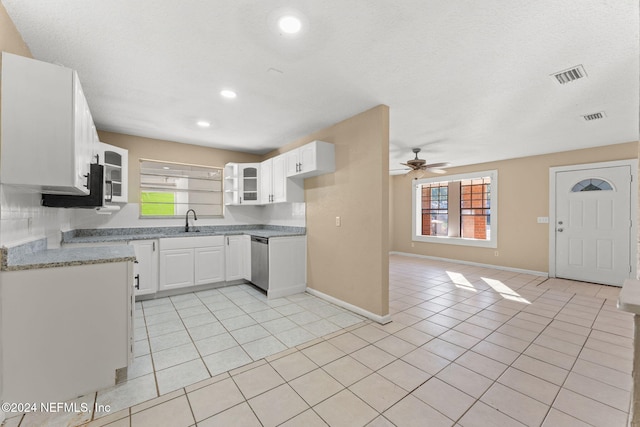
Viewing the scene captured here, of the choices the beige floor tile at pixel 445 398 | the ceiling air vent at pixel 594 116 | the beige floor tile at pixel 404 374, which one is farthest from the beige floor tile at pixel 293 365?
the ceiling air vent at pixel 594 116

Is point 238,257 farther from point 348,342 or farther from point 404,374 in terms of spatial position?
point 404,374

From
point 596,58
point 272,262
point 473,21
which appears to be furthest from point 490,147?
point 272,262

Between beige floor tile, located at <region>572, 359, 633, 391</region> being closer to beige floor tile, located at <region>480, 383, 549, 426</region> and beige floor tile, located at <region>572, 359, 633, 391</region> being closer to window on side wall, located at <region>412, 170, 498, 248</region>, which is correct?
beige floor tile, located at <region>480, 383, 549, 426</region>

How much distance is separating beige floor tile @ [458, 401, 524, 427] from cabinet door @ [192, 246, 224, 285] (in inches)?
145

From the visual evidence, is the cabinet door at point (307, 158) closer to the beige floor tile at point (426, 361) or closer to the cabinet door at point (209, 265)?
the cabinet door at point (209, 265)

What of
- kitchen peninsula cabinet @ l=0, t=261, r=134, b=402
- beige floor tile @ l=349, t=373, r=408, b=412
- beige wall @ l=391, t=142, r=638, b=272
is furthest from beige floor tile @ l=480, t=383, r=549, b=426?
beige wall @ l=391, t=142, r=638, b=272

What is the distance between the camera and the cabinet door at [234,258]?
4.43 metres

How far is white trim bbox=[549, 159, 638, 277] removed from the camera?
14.1 feet

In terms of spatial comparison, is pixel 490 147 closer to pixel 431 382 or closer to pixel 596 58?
pixel 596 58

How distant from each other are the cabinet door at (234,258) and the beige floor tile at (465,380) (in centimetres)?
336

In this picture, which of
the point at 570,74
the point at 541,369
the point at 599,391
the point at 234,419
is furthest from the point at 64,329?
the point at 570,74

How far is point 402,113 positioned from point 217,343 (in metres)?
3.30

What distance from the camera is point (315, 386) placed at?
193 centimetres

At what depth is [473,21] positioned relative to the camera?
174 centimetres
